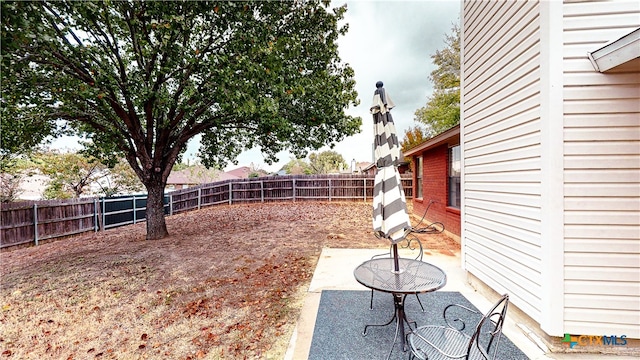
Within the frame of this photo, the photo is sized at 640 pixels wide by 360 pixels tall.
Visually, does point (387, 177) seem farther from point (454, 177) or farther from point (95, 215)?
point (95, 215)

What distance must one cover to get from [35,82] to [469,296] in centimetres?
829

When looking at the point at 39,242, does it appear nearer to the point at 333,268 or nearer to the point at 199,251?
the point at 199,251

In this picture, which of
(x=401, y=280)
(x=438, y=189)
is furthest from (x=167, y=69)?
(x=438, y=189)

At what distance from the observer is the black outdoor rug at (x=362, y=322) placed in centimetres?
225

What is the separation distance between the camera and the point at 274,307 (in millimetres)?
3189

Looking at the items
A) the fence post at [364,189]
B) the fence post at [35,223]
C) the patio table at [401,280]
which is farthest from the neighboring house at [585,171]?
the fence post at [364,189]

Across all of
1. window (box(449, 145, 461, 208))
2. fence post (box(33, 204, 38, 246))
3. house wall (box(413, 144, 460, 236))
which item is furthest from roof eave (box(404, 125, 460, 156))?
fence post (box(33, 204, 38, 246))

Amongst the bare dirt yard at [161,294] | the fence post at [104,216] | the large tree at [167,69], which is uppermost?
the large tree at [167,69]

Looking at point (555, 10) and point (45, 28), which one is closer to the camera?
point (555, 10)

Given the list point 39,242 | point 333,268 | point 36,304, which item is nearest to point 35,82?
point 36,304

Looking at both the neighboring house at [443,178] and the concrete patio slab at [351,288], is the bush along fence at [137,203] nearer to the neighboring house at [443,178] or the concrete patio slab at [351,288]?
the neighboring house at [443,178]

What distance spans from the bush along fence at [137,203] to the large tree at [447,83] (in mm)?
5332

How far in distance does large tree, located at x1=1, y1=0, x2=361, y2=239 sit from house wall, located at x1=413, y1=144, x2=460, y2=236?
8.85ft

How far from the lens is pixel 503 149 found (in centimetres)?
285
